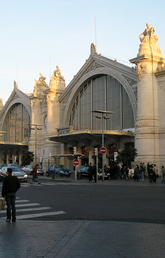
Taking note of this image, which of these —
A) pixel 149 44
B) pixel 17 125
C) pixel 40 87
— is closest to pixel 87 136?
pixel 149 44

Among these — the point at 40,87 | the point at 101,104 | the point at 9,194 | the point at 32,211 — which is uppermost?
the point at 40,87

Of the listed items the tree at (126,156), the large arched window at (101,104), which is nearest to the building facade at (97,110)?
the large arched window at (101,104)

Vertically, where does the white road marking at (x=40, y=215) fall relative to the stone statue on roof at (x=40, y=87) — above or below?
below

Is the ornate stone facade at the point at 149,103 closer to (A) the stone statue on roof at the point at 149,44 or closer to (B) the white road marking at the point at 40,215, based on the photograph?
(A) the stone statue on roof at the point at 149,44

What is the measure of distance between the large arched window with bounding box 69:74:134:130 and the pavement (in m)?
42.4

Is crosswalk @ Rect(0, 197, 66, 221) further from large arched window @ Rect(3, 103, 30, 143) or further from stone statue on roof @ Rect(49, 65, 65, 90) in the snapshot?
large arched window @ Rect(3, 103, 30, 143)

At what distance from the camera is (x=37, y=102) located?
70.2 meters

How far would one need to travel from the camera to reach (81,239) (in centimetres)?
786

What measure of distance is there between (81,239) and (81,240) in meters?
0.09

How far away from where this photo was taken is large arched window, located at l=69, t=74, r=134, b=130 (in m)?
52.9

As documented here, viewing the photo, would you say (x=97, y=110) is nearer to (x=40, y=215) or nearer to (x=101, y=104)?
(x=101, y=104)

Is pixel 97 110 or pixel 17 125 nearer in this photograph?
pixel 97 110

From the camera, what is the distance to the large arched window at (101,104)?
52.9m

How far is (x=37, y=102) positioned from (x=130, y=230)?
62480 mm
